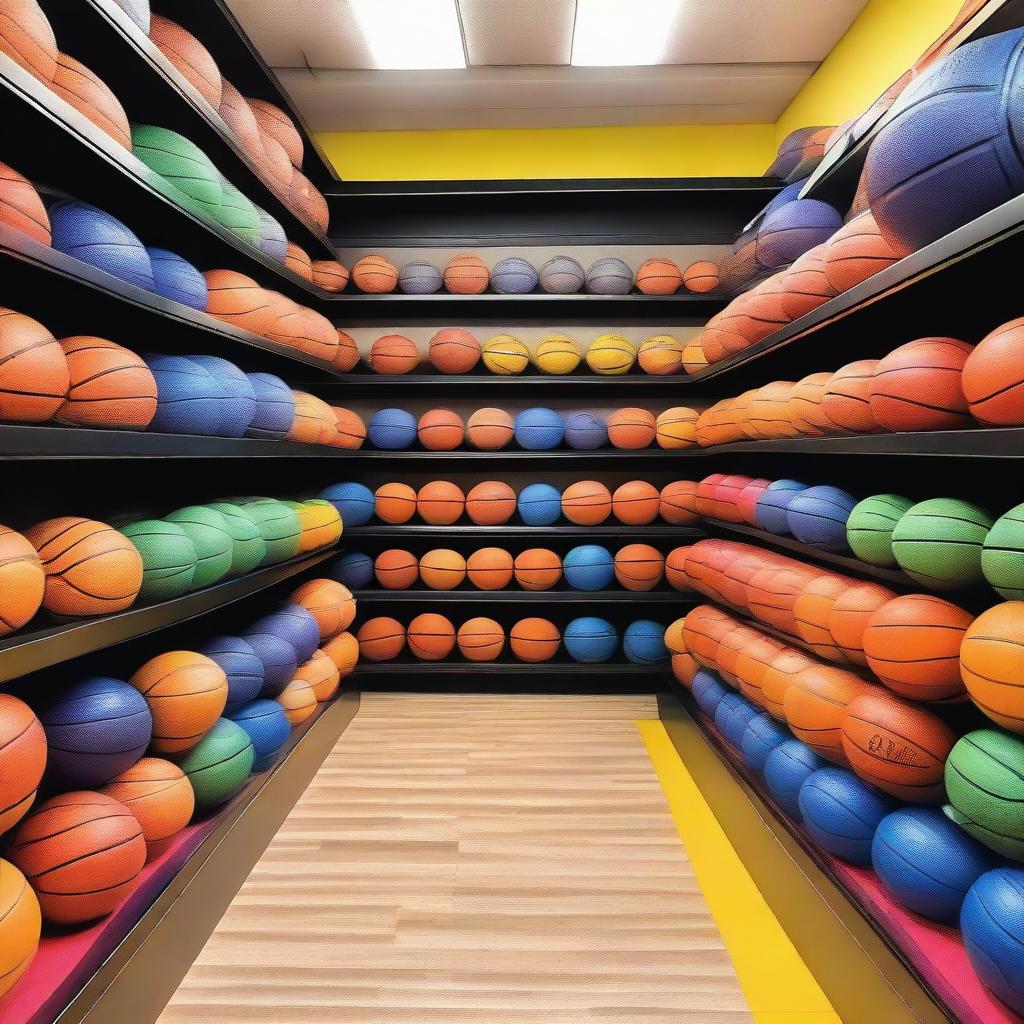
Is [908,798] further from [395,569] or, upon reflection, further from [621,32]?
[621,32]

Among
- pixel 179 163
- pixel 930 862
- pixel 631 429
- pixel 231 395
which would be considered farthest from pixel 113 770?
pixel 631 429

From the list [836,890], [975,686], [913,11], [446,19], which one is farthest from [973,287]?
[446,19]

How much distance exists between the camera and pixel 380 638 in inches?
154

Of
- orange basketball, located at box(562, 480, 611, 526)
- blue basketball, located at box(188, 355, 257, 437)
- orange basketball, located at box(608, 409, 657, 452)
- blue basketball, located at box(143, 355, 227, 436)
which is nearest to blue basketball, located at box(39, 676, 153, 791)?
blue basketball, located at box(143, 355, 227, 436)

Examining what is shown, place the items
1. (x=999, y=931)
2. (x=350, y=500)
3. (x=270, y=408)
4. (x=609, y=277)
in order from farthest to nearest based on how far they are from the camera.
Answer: (x=609, y=277) < (x=350, y=500) < (x=270, y=408) < (x=999, y=931)

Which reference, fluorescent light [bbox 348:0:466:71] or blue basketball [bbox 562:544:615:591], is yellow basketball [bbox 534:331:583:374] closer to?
blue basketball [bbox 562:544:615:591]

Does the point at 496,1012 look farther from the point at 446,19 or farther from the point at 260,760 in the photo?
the point at 446,19

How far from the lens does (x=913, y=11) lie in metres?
2.77

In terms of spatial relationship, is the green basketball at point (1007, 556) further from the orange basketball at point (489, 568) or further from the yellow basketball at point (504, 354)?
the yellow basketball at point (504, 354)

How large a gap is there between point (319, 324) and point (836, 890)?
9.91ft

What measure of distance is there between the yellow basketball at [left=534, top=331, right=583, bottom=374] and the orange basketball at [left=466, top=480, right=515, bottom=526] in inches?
30.3

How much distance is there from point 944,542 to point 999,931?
0.78 meters

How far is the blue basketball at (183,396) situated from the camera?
2.07 m

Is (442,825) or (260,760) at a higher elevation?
(260,760)
